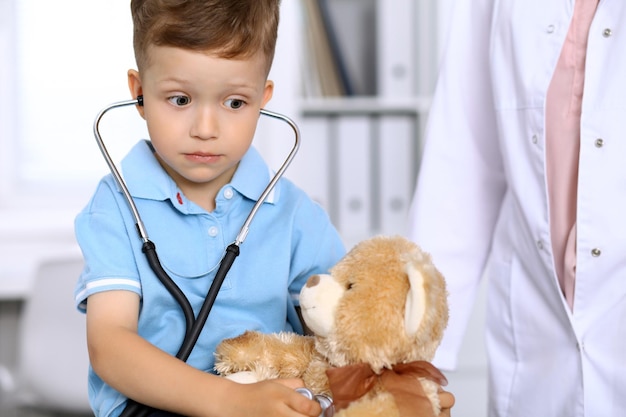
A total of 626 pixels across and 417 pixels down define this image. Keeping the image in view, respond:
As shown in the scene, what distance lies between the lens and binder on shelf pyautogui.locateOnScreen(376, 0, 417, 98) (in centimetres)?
280

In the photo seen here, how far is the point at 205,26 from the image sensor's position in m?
1.02

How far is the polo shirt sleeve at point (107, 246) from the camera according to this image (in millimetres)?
1059

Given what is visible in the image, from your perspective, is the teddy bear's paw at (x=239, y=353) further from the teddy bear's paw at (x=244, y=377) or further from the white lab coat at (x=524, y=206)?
the white lab coat at (x=524, y=206)

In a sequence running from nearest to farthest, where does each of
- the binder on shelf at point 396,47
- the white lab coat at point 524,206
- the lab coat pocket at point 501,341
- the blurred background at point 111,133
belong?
the white lab coat at point 524,206 → the lab coat pocket at point 501,341 → the blurred background at point 111,133 → the binder on shelf at point 396,47

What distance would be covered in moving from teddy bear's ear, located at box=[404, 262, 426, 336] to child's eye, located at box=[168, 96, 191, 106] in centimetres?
33

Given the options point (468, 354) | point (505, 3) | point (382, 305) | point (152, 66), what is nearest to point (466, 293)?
point (505, 3)

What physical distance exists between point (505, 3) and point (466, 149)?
0.25m

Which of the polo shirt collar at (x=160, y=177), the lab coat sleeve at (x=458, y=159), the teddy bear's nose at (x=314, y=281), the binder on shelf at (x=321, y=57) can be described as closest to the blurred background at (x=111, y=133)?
the binder on shelf at (x=321, y=57)

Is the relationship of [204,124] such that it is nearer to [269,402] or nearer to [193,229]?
[193,229]

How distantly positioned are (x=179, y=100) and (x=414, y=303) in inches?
14.4

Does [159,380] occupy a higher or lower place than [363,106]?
lower

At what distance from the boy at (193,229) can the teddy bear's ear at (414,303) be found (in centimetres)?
14

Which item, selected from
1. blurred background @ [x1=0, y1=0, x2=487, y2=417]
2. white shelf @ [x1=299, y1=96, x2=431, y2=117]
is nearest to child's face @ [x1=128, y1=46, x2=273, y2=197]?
blurred background @ [x1=0, y1=0, x2=487, y2=417]

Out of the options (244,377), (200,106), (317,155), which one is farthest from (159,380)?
(317,155)
